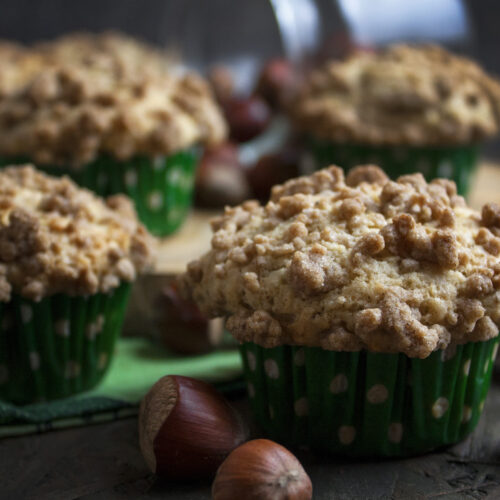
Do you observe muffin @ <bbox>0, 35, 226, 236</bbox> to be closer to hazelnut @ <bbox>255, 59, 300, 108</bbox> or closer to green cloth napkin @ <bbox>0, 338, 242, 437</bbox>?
green cloth napkin @ <bbox>0, 338, 242, 437</bbox>

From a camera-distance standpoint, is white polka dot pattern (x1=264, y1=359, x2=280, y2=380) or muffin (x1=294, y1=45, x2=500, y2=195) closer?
white polka dot pattern (x1=264, y1=359, x2=280, y2=380)

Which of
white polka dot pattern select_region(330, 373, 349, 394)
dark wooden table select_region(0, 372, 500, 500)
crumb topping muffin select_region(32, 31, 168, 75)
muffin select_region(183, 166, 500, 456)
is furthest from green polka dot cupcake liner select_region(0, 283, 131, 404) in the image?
crumb topping muffin select_region(32, 31, 168, 75)

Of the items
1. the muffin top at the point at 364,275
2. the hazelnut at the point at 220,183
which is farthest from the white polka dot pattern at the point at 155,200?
the muffin top at the point at 364,275

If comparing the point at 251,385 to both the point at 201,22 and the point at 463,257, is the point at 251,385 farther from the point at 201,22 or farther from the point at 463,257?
the point at 201,22

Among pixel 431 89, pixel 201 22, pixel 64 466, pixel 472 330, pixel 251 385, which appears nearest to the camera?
pixel 472 330

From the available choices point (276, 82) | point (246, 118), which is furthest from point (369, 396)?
point (276, 82)

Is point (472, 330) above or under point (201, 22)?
under

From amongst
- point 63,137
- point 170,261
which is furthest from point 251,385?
point 63,137
